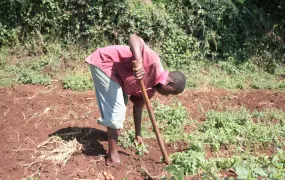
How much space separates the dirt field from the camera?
418 cm

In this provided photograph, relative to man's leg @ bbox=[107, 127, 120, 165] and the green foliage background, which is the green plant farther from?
man's leg @ bbox=[107, 127, 120, 165]

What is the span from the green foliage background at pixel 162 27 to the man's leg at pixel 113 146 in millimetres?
4188

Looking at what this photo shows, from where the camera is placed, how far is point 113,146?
4148 millimetres

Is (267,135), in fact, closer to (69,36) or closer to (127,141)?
(127,141)

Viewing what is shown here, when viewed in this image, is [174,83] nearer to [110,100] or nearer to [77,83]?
[110,100]

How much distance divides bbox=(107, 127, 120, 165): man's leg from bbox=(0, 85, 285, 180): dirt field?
0.09 metres

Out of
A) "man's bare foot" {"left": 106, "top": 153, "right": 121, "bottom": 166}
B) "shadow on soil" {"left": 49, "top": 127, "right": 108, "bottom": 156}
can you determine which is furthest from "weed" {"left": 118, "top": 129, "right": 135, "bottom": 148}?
"man's bare foot" {"left": 106, "top": 153, "right": 121, "bottom": 166}

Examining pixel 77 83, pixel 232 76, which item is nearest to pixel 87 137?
pixel 77 83

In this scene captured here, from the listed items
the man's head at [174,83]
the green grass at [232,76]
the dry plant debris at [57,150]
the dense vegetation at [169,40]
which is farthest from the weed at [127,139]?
the green grass at [232,76]

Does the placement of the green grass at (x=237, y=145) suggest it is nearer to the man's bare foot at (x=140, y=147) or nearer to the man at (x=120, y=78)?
the man's bare foot at (x=140, y=147)

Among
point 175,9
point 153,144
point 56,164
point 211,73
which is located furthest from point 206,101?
point 56,164

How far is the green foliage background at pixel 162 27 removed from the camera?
25.6ft

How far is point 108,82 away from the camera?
395cm

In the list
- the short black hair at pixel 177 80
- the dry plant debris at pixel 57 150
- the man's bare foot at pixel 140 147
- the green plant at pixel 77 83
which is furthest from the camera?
the green plant at pixel 77 83
